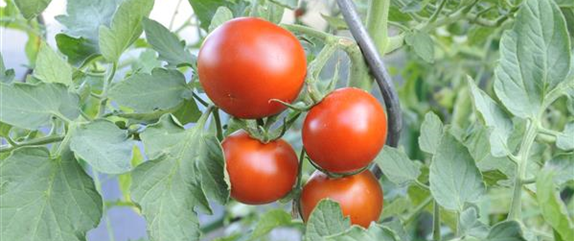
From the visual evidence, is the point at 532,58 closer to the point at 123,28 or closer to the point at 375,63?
the point at 375,63

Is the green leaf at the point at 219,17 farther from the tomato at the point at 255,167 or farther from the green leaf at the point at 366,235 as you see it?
the green leaf at the point at 366,235

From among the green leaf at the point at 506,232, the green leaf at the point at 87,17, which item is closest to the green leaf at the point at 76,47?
the green leaf at the point at 87,17

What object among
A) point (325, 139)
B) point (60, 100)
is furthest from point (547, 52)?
point (60, 100)

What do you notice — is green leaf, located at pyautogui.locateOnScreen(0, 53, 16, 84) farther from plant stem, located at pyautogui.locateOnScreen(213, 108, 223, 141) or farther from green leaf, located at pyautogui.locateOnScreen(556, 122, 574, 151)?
green leaf, located at pyautogui.locateOnScreen(556, 122, 574, 151)

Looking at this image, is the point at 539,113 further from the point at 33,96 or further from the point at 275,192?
the point at 33,96

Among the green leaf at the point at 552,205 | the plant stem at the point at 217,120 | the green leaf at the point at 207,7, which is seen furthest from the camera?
the green leaf at the point at 207,7

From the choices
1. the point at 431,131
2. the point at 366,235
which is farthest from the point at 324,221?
the point at 431,131
